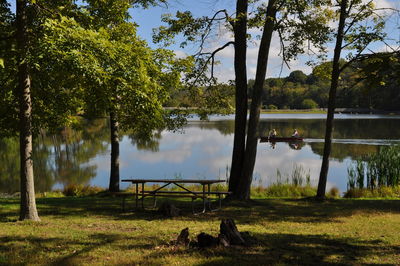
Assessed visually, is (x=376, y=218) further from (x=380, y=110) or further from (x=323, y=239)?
(x=380, y=110)

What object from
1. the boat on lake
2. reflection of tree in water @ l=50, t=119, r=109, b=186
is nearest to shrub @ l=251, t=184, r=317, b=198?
reflection of tree in water @ l=50, t=119, r=109, b=186

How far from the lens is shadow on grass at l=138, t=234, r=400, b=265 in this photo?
5250 mm

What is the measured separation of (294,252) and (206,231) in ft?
6.68

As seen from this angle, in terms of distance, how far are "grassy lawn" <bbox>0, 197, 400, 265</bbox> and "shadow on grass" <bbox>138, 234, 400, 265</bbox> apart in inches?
0.5

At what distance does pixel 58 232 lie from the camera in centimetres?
705

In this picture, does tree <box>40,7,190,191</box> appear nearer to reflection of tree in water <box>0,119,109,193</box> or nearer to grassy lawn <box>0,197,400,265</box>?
grassy lawn <box>0,197,400,265</box>

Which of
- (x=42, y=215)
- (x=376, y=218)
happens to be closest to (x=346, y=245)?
(x=376, y=218)

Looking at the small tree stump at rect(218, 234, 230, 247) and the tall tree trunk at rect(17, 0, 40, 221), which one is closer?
the small tree stump at rect(218, 234, 230, 247)

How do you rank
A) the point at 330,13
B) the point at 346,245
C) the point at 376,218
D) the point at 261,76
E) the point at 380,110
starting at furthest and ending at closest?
the point at 380,110 < the point at 330,13 < the point at 261,76 < the point at 376,218 < the point at 346,245

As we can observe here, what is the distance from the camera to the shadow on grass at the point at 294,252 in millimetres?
5250

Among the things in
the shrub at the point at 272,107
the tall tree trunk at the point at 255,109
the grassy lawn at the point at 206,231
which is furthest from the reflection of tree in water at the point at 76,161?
the shrub at the point at 272,107

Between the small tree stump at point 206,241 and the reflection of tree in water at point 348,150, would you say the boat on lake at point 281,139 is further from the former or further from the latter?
the small tree stump at point 206,241

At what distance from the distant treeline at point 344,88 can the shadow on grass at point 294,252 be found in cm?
259

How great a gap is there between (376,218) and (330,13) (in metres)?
6.98
